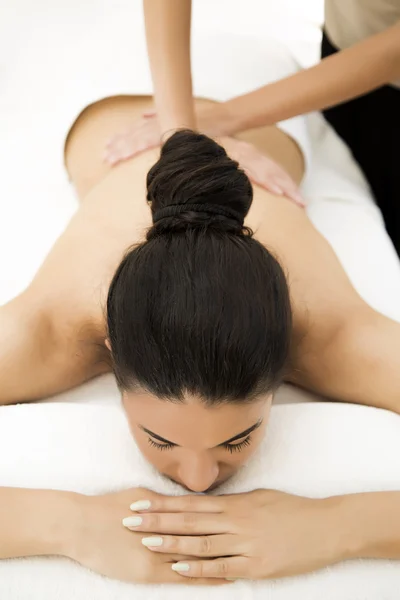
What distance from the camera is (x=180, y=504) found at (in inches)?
37.8

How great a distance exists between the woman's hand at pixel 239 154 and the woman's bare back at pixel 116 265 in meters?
0.02

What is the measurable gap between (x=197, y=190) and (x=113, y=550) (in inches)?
19.9

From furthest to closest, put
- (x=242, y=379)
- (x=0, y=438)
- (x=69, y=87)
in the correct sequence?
(x=69, y=87)
(x=0, y=438)
(x=242, y=379)

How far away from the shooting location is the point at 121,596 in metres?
0.90

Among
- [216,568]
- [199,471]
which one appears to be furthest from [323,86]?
[216,568]

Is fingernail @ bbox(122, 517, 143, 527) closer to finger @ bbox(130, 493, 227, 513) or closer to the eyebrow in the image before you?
finger @ bbox(130, 493, 227, 513)

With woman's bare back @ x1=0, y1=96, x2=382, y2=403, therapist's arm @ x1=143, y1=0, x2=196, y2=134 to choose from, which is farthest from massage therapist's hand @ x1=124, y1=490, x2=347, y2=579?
therapist's arm @ x1=143, y1=0, x2=196, y2=134

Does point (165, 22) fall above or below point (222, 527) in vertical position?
above

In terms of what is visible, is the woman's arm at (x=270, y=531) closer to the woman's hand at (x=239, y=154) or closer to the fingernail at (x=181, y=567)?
the fingernail at (x=181, y=567)

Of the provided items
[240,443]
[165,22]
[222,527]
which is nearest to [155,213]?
[240,443]

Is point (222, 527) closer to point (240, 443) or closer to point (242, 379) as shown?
point (240, 443)

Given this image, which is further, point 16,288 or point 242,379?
point 16,288

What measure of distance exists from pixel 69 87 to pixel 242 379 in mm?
1040

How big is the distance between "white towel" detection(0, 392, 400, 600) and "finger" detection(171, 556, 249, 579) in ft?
0.07
